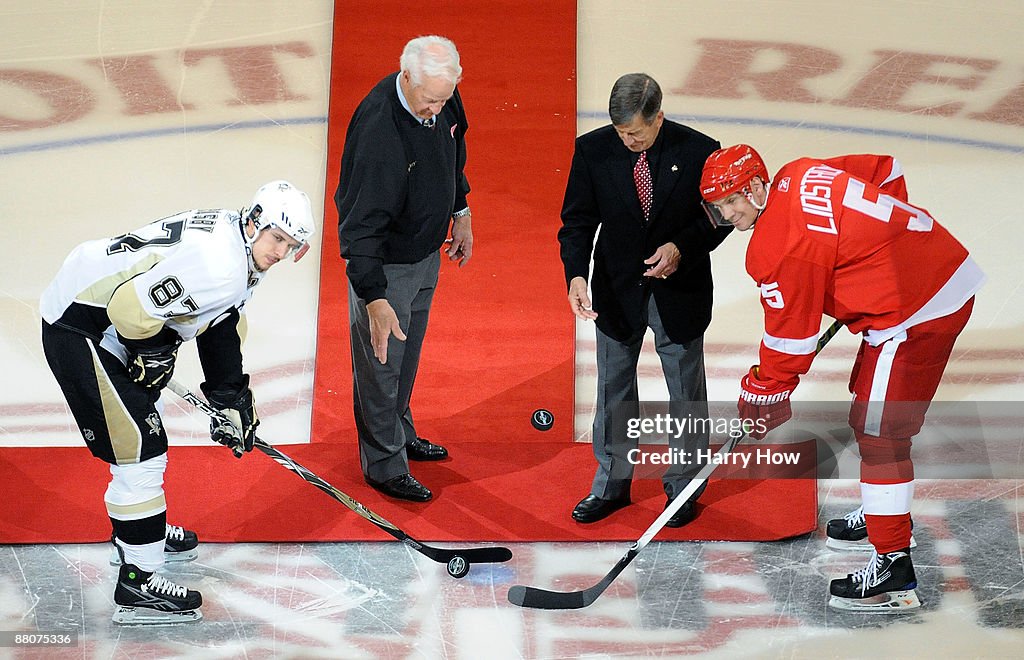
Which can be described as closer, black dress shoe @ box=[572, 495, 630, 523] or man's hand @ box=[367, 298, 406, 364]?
man's hand @ box=[367, 298, 406, 364]

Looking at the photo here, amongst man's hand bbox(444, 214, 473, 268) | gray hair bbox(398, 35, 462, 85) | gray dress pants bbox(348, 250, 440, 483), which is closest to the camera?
gray hair bbox(398, 35, 462, 85)

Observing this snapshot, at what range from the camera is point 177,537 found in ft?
12.2

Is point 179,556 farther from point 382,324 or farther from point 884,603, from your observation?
point 884,603

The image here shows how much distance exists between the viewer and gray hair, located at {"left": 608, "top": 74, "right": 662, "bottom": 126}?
3.42 meters

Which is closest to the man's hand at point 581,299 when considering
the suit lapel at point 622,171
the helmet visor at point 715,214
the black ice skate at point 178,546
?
the suit lapel at point 622,171

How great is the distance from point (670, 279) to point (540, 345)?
102 centimetres

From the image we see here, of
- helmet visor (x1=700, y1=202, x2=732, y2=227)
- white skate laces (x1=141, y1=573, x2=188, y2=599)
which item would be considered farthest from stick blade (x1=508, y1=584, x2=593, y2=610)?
helmet visor (x1=700, y1=202, x2=732, y2=227)

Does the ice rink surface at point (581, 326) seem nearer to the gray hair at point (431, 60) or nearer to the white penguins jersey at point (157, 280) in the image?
the white penguins jersey at point (157, 280)

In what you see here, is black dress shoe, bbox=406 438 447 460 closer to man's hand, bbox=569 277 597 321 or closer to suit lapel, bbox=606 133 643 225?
man's hand, bbox=569 277 597 321

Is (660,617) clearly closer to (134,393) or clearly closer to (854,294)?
(854,294)

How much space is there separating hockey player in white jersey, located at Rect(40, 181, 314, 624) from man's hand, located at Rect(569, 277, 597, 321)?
87 cm

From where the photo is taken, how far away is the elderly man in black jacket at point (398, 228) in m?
3.65

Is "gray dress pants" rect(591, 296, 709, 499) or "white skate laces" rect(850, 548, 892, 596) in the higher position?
"gray dress pants" rect(591, 296, 709, 499)

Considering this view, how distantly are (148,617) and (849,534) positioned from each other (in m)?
2.11
